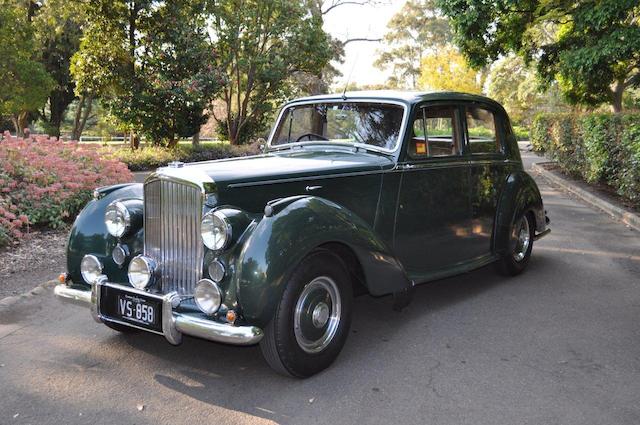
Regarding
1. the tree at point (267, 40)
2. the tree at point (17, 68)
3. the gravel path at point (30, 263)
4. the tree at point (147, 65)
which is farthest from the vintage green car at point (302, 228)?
the tree at point (17, 68)

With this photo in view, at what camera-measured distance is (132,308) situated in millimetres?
3369

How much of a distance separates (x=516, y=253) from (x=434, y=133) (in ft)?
6.35

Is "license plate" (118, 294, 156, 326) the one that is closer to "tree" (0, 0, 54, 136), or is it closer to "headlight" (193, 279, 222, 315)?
"headlight" (193, 279, 222, 315)

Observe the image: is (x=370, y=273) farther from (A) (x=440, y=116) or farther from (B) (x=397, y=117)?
(A) (x=440, y=116)

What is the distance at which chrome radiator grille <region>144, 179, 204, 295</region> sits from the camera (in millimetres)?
3500

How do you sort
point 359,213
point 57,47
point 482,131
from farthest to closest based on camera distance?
1. point 57,47
2. point 482,131
3. point 359,213

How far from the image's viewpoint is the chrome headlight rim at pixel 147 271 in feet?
11.6

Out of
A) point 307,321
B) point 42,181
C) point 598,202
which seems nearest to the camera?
point 307,321

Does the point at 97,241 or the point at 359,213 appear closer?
the point at 97,241

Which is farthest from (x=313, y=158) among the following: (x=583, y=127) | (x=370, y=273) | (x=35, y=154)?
(x=583, y=127)

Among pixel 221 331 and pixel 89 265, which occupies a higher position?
pixel 89 265

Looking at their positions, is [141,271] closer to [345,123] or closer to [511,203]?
[345,123]

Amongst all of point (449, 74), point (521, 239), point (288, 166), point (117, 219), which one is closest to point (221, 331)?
point (117, 219)

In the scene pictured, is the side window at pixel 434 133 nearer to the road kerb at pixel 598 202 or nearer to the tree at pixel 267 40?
the road kerb at pixel 598 202
